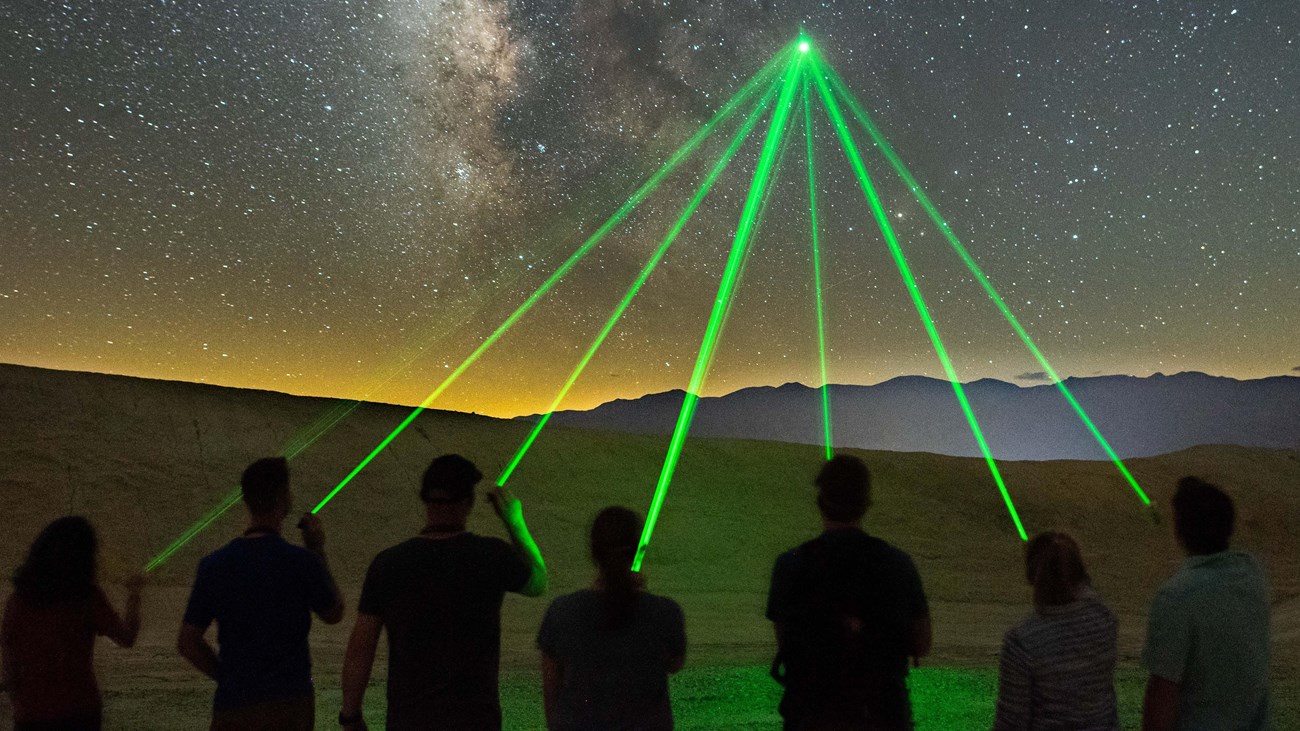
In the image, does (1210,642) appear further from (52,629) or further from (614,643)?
(52,629)

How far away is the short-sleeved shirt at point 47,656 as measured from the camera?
3.52 meters

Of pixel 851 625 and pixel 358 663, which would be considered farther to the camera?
pixel 358 663

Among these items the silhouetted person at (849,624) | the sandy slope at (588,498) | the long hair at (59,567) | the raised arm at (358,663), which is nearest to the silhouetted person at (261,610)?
the raised arm at (358,663)

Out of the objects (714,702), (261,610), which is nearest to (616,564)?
(261,610)

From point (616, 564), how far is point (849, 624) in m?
0.79

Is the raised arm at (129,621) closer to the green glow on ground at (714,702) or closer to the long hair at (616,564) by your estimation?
the long hair at (616,564)

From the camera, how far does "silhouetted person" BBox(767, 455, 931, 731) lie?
3094mm

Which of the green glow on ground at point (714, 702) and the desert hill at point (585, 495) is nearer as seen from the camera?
the green glow on ground at point (714, 702)

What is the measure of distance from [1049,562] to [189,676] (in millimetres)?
11473

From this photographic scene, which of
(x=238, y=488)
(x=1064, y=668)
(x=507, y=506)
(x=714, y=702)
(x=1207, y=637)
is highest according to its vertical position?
(x=238, y=488)

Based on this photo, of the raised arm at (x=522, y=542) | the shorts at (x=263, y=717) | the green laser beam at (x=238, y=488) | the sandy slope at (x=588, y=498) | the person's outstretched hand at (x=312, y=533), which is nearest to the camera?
the shorts at (x=263, y=717)

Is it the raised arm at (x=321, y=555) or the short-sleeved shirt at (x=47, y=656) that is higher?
the raised arm at (x=321, y=555)

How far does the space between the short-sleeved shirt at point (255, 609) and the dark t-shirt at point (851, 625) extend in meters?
1.74

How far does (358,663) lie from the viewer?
3.34m
